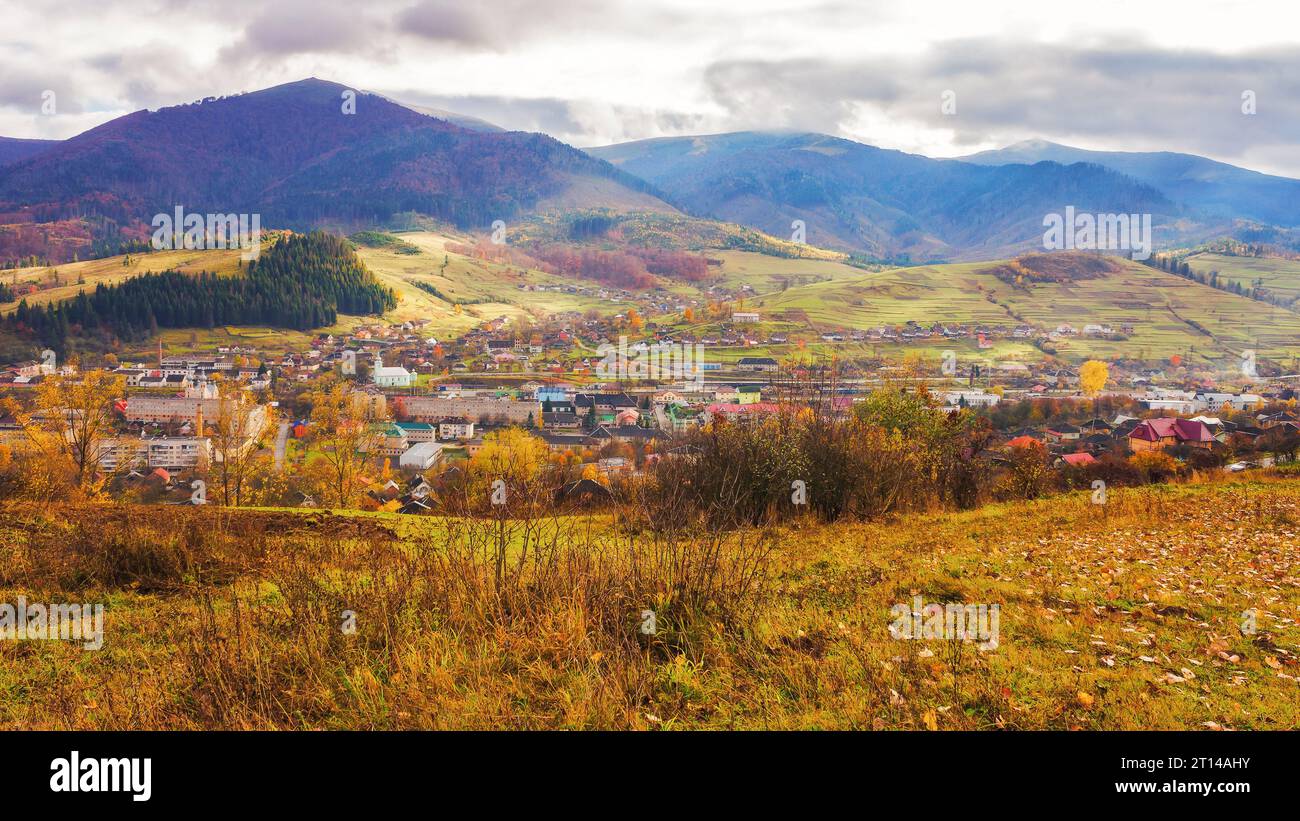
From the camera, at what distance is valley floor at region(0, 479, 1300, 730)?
148 inches

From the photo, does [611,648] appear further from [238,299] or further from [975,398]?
[238,299]

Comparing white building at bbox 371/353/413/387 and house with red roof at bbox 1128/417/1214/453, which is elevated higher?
white building at bbox 371/353/413/387

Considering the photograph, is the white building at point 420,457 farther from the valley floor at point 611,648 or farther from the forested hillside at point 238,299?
the forested hillside at point 238,299

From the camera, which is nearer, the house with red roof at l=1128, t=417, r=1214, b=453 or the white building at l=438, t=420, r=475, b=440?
the house with red roof at l=1128, t=417, r=1214, b=453

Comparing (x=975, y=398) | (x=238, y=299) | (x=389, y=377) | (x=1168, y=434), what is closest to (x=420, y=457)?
(x=389, y=377)

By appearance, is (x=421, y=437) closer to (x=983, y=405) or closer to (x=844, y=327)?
(x=983, y=405)

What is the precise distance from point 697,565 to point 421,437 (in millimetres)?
41866

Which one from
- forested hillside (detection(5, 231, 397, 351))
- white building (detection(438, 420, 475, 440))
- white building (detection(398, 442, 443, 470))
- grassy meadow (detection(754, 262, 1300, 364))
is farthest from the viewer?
grassy meadow (detection(754, 262, 1300, 364))

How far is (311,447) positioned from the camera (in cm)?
3947

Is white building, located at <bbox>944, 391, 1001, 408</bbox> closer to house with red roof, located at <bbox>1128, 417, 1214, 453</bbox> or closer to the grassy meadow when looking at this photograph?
house with red roof, located at <bbox>1128, 417, 1214, 453</bbox>

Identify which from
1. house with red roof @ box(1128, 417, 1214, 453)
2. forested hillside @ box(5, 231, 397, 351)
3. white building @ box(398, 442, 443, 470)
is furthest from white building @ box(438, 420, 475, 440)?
forested hillside @ box(5, 231, 397, 351)

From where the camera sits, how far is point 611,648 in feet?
14.6
